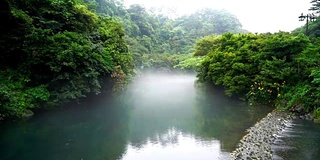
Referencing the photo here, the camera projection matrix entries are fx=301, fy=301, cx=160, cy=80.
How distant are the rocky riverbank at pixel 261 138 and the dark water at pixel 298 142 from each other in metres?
0.29

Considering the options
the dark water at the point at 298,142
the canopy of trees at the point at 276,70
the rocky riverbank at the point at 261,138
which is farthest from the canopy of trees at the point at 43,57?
the dark water at the point at 298,142

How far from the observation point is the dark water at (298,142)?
33.9 ft

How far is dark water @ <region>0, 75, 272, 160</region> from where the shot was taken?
11406 millimetres

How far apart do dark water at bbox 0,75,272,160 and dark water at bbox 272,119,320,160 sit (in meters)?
1.75

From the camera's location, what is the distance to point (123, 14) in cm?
6462

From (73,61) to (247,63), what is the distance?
508 inches

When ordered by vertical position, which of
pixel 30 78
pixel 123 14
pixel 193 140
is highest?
pixel 123 14

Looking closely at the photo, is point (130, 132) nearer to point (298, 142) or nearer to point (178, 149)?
point (178, 149)

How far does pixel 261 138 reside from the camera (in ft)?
40.6

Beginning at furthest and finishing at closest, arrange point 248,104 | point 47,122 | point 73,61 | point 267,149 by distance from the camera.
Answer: point 248,104 → point 73,61 → point 47,122 → point 267,149

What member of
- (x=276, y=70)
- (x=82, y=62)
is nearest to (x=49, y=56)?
(x=82, y=62)

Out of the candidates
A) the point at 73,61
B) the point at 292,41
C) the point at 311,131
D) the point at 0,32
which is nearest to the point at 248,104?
the point at 292,41

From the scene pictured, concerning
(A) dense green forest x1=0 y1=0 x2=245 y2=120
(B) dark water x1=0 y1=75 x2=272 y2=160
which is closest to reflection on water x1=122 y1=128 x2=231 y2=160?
(B) dark water x1=0 y1=75 x2=272 y2=160

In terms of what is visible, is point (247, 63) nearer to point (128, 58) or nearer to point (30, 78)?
point (128, 58)
